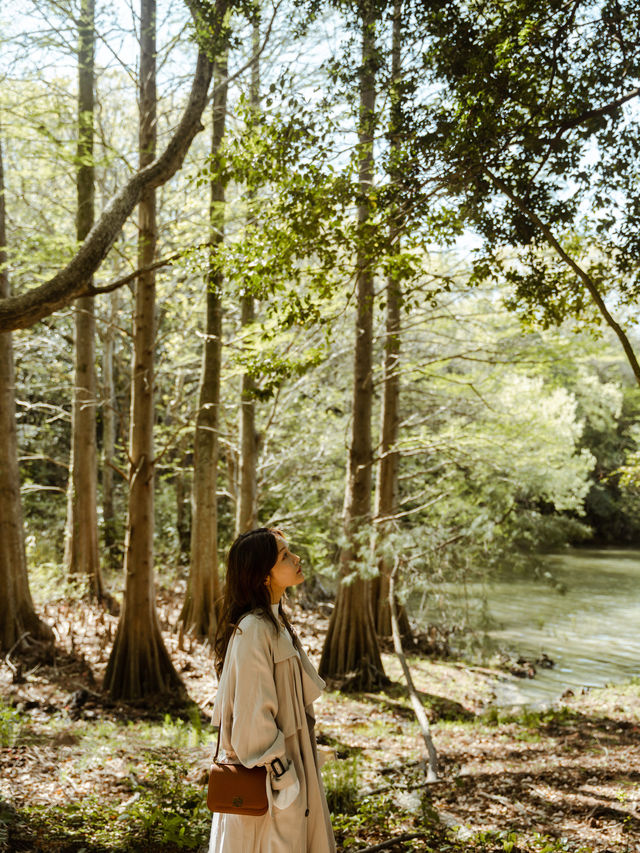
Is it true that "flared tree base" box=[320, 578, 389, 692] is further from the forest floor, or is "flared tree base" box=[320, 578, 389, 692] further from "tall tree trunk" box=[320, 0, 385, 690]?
the forest floor

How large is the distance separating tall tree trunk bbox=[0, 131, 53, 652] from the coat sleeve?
6714mm

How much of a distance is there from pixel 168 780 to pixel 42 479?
54.3 ft

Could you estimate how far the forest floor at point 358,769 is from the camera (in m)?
4.14

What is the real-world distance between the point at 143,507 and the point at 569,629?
405 inches

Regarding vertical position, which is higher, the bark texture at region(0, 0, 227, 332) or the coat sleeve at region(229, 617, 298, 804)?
the bark texture at region(0, 0, 227, 332)

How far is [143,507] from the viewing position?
8.15 metres

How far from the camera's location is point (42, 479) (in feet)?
66.0

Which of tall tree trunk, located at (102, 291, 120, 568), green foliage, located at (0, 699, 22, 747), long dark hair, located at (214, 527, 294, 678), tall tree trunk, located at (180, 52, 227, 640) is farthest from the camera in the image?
tall tree trunk, located at (102, 291, 120, 568)

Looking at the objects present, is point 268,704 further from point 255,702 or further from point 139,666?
point 139,666

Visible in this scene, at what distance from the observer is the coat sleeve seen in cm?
251

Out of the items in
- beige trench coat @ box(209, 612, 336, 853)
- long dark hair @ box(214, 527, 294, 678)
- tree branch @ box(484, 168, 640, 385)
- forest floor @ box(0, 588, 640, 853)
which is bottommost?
forest floor @ box(0, 588, 640, 853)

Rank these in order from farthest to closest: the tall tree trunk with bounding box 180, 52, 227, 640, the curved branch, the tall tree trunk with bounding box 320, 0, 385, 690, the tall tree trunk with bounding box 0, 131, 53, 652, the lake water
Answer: the lake water < the tall tree trunk with bounding box 180, 52, 227, 640 < the tall tree trunk with bounding box 320, 0, 385, 690 < the tall tree trunk with bounding box 0, 131, 53, 652 < the curved branch

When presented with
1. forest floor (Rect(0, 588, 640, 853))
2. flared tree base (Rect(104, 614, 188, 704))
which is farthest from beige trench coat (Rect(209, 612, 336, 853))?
flared tree base (Rect(104, 614, 188, 704))

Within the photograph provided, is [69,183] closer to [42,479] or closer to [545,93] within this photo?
[42,479]
